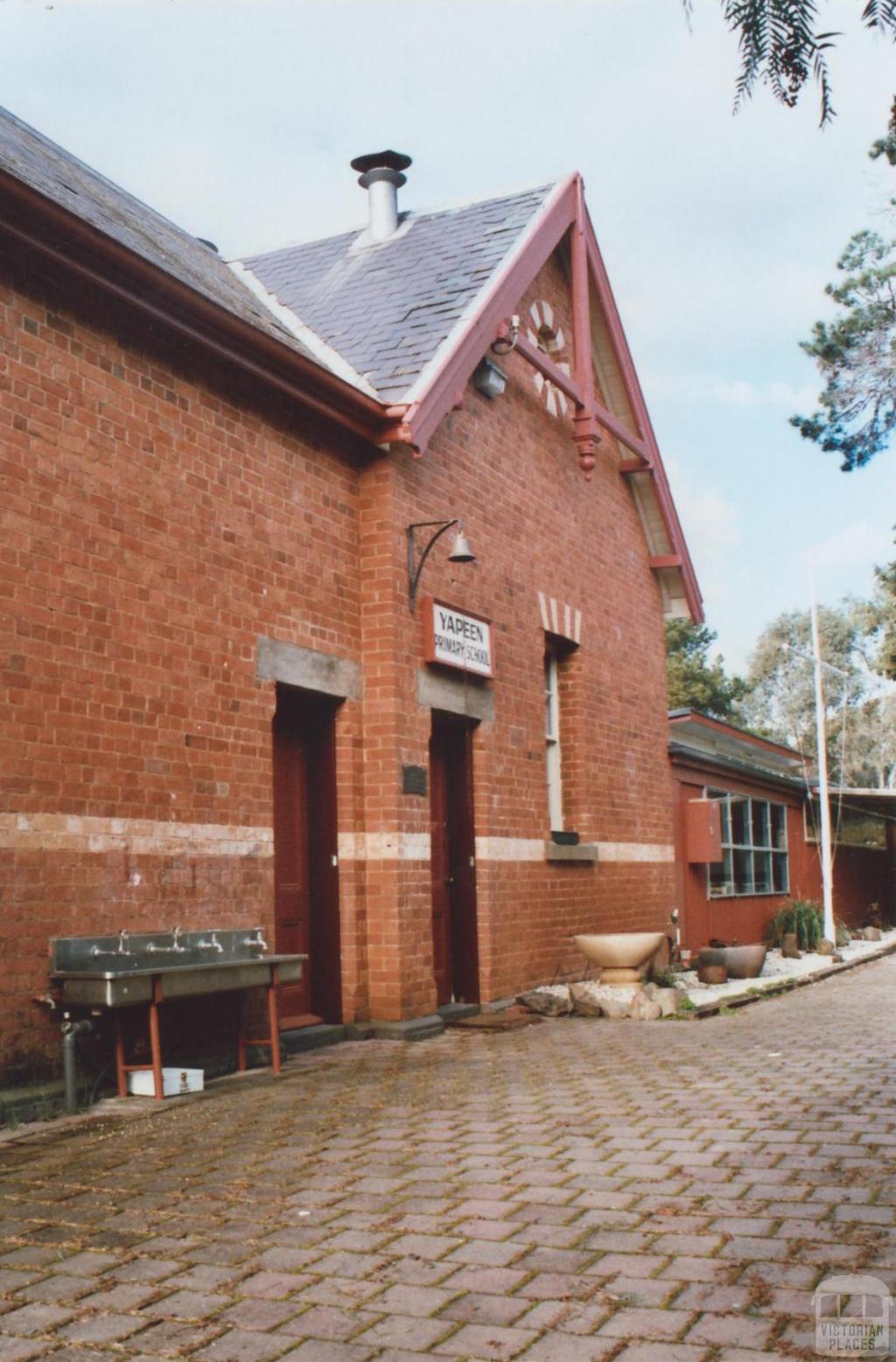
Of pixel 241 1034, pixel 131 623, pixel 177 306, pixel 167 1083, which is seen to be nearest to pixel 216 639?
pixel 131 623

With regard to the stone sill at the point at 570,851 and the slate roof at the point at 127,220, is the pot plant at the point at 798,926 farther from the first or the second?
the slate roof at the point at 127,220

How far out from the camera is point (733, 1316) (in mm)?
3650

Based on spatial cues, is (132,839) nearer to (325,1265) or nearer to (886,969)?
(325,1265)

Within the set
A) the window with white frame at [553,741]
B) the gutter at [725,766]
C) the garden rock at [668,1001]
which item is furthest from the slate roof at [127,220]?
the gutter at [725,766]

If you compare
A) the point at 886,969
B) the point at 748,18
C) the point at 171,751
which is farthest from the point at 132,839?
the point at 886,969

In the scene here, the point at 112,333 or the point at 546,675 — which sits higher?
the point at 112,333

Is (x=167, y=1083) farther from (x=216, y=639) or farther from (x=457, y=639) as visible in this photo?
(x=457, y=639)

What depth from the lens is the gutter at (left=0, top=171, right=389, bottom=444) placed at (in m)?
7.11

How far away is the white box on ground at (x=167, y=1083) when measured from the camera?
737 cm

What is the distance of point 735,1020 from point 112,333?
749cm

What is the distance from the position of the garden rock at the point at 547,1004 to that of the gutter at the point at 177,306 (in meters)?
5.05

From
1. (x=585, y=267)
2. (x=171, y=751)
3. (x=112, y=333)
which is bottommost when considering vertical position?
(x=171, y=751)

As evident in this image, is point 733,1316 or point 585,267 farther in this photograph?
point 585,267

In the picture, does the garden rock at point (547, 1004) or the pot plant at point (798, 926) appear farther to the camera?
the pot plant at point (798, 926)
